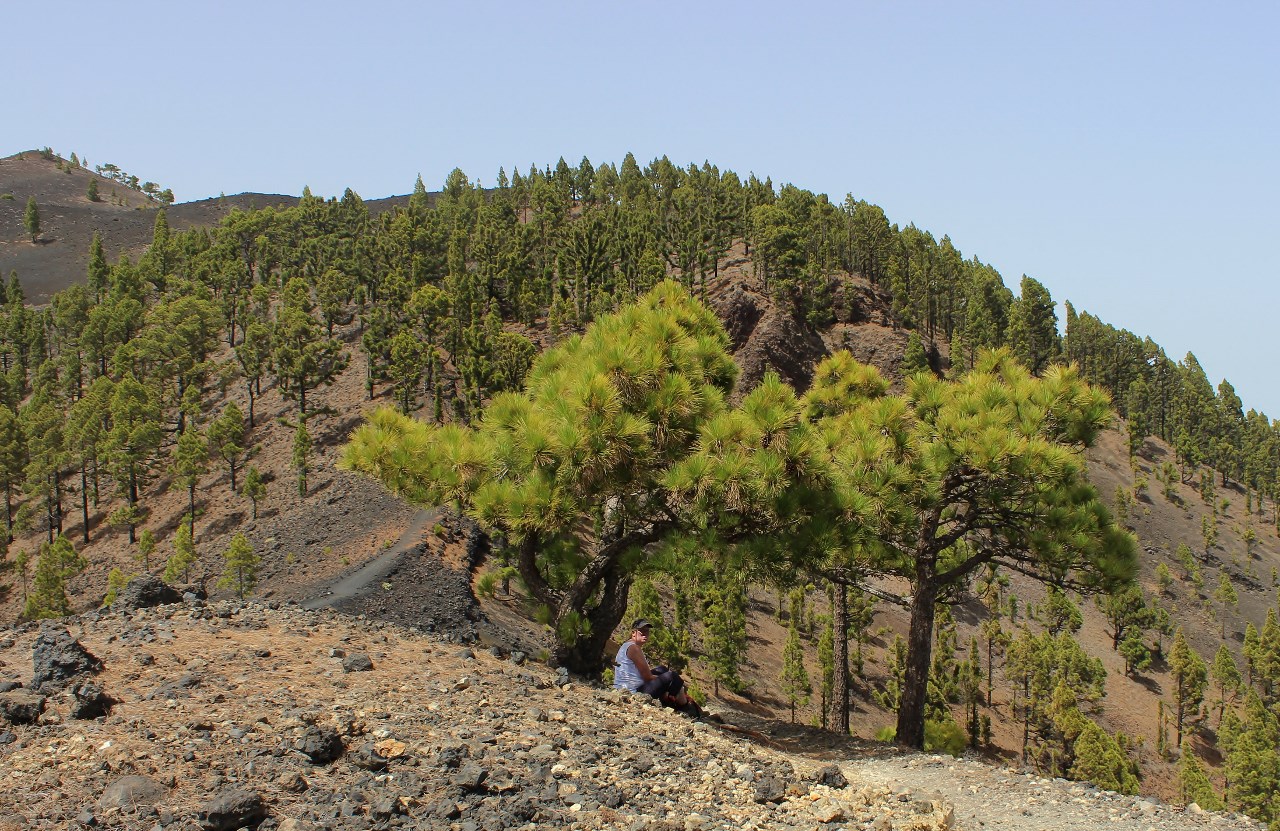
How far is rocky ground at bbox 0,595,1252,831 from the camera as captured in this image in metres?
5.30

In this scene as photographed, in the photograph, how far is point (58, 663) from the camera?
6555 mm

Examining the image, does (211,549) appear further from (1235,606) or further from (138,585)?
(1235,606)

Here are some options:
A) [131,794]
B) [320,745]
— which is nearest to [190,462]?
[320,745]

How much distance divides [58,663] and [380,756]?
2617 mm

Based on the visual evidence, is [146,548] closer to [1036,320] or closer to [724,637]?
[724,637]

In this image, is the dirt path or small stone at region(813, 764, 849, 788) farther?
the dirt path

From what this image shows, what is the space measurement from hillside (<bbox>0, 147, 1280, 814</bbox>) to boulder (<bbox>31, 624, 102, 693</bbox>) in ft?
22.9

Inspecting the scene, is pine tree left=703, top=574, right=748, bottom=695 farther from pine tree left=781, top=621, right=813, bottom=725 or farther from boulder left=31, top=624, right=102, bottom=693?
boulder left=31, top=624, right=102, bottom=693

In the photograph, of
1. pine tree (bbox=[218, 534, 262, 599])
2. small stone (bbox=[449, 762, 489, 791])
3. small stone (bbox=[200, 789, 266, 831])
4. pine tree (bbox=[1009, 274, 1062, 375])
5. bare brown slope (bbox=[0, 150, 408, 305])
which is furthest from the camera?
bare brown slope (bbox=[0, 150, 408, 305])

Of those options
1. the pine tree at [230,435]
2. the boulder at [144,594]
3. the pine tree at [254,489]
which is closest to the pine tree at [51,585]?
the pine tree at [254,489]

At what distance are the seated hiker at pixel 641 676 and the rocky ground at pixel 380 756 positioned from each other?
37 centimetres

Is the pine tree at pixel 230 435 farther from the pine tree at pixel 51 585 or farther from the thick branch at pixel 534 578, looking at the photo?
the thick branch at pixel 534 578

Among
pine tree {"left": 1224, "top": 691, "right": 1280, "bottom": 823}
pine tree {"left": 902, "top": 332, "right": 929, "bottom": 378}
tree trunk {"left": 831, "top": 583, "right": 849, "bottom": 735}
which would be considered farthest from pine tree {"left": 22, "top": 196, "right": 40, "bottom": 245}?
pine tree {"left": 1224, "top": 691, "right": 1280, "bottom": 823}

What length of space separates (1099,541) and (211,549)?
40.5 metres
